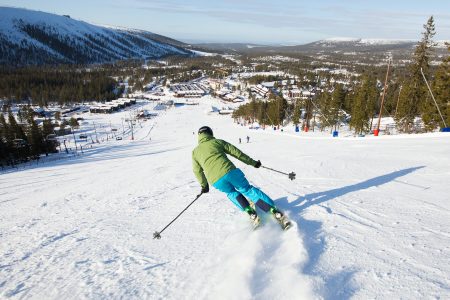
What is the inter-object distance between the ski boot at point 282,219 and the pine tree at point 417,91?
3507cm

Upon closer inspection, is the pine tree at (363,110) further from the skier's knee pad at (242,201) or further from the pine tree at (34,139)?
the pine tree at (34,139)

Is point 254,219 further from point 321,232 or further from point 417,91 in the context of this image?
point 417,91

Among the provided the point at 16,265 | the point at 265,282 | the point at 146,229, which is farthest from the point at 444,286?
the point at 16,265

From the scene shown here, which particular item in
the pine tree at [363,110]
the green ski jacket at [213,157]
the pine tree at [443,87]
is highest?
the green ski jacket at [213,157]

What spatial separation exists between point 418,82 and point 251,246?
4222 centimetres

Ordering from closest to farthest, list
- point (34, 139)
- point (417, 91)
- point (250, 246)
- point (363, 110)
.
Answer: point (250, 246)
point (417, 91)
point (363, 110)
point (34, 139)

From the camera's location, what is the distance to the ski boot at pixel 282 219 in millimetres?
4660

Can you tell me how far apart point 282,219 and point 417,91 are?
42508mm

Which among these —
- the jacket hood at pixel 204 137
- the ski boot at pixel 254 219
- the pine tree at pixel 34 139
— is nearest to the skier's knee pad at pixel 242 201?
the ski boot at pixel 254 219

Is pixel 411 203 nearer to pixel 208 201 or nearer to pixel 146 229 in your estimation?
pixel 208 201

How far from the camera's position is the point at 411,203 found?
5621 mm

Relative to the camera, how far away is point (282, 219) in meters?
4.72

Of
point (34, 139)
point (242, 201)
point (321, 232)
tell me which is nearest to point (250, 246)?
point (242, 201)

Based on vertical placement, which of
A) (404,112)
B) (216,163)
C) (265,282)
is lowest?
(404,112)
